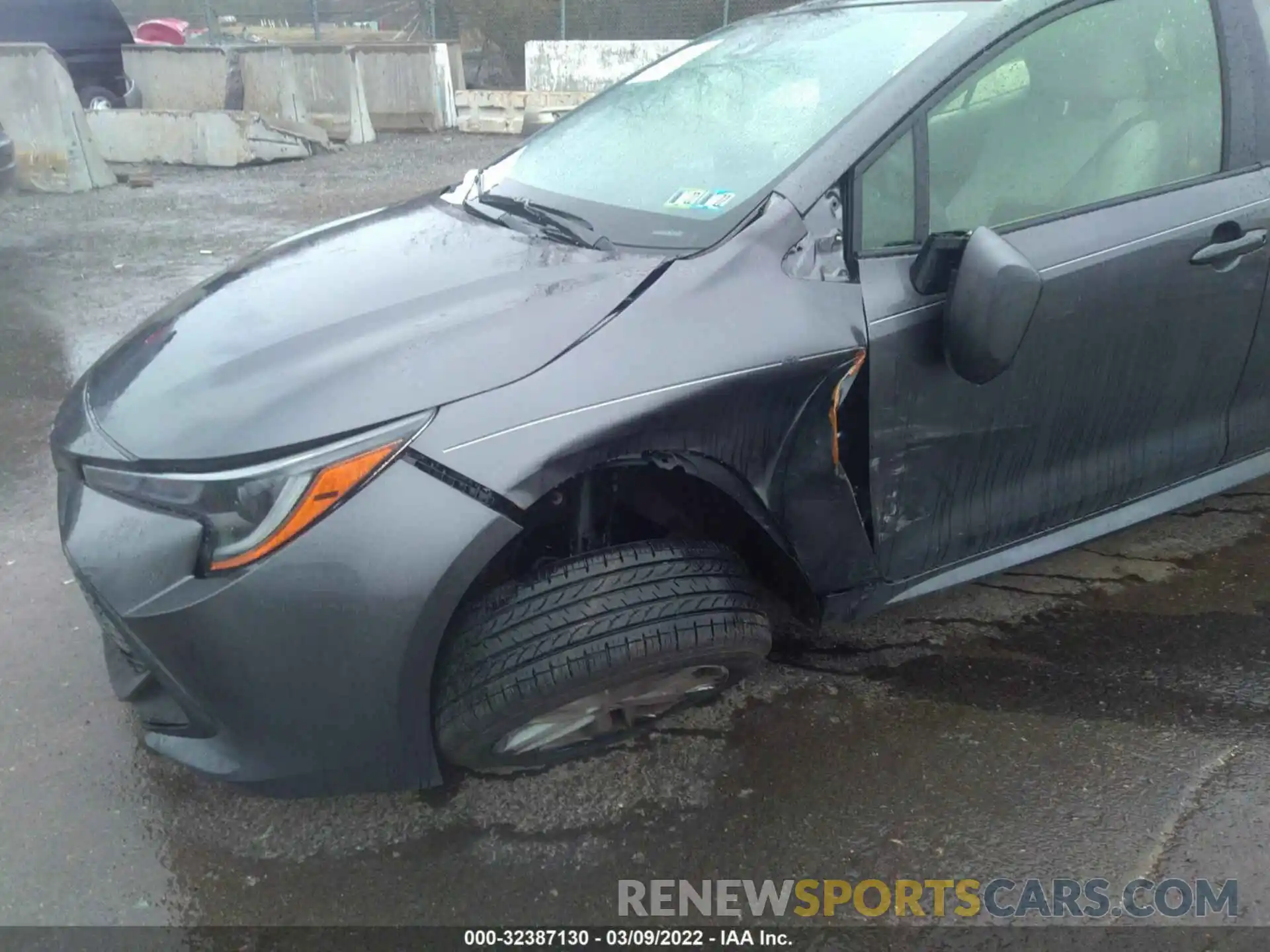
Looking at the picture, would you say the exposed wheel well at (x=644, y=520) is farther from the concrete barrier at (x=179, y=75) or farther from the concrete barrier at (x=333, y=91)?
the concrete barrier at (x=179, y=75)

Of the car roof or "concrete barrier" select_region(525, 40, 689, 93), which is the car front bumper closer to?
the car roof

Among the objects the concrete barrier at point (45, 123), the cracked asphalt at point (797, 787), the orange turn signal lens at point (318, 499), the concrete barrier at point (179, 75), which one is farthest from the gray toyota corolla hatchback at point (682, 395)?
the concrete barrier at point (179, 75)

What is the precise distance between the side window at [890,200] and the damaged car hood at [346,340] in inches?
18.2

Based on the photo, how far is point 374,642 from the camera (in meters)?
1.71

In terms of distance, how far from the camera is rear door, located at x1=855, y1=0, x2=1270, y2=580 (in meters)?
2.09

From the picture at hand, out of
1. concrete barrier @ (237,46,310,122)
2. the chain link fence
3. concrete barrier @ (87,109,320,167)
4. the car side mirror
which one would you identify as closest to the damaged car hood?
the car side mirror

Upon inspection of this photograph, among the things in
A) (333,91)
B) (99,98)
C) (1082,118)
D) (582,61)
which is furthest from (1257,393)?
(99,98)

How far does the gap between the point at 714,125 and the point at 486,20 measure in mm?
13143

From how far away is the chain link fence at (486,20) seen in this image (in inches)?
519

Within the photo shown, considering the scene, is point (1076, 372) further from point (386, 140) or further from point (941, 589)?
point (386, 140)

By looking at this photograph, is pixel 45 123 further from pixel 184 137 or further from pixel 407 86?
pixel 407 86

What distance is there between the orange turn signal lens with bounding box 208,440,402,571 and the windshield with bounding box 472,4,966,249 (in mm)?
823

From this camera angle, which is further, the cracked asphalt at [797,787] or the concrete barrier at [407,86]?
the concrete barrier at [407,86]

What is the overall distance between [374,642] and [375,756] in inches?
10.6
